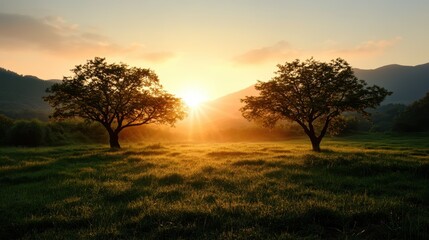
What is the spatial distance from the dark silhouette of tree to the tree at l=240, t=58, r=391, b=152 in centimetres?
6940

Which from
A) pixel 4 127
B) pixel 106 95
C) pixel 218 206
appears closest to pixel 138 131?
pixel 4 127

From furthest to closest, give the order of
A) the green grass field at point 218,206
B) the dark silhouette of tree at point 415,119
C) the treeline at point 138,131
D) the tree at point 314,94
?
the dark silhouette of tree at point 415,119 < the treeline at point 138,131 < the tree at point 314,94 < the green grass field at point 218,206

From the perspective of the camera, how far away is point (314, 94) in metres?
38.4

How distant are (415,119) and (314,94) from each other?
73.5 meters

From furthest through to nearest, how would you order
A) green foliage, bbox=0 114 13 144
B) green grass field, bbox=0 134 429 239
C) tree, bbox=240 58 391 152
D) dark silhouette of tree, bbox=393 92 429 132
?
dark silhouette of tree, bbox=393 92 429 132, green foliage, bbox=0 114 13 144, tree, bbox=240 58 391 152, green grass field, bbox=0 134 429 239

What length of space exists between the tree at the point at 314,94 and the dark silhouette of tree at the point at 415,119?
6940 cm

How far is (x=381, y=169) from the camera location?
792 inches

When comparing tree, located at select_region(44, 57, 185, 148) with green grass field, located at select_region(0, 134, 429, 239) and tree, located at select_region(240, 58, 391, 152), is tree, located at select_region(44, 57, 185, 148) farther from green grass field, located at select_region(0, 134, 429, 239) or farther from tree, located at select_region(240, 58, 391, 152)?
green grass field, located at select_region(0, 134, 429, 239)

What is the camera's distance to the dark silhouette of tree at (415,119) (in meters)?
95.2

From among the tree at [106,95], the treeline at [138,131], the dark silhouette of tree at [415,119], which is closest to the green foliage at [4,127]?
the treeline at [138,131]

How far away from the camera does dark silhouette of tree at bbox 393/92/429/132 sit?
312 ft

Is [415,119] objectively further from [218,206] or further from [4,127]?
[218,206]

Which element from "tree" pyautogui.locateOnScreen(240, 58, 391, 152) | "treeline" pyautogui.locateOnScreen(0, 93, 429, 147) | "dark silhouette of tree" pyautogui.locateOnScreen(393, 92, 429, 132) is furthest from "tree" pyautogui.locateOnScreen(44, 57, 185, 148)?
"dark silhouette of tree" pyautogui.locateOnScreen(393, 92, 429, 132)

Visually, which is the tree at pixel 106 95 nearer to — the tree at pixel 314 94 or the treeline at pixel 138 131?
the treeline at pixel 138 131
